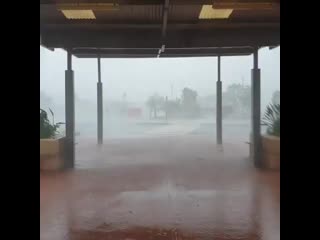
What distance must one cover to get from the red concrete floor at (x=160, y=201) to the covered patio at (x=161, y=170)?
12 millimetres

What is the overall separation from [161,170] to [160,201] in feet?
9.27

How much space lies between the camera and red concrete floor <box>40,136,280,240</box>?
4.00 meters

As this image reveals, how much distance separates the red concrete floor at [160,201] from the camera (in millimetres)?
3996

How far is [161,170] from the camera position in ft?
27.0

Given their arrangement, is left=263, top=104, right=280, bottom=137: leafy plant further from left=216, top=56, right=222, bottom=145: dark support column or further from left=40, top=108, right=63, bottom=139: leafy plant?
left=40, top=108, right=63, bottom=139: leafy plant

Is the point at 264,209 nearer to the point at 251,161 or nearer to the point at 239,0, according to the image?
the point at 239,0

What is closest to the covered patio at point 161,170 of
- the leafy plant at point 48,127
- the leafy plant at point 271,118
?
the leafy plant at point 271,118

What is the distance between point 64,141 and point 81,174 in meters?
1.23

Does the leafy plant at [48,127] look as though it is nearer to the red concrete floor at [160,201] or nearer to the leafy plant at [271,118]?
the red concrete floor at [160,201]

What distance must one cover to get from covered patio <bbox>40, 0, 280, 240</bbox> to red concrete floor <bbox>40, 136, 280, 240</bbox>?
1 cm

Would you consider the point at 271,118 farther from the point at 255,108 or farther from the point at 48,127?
the point at 48,127

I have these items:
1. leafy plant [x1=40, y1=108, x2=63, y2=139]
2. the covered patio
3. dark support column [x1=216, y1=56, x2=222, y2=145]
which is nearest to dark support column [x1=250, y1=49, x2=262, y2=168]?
the covered patio
